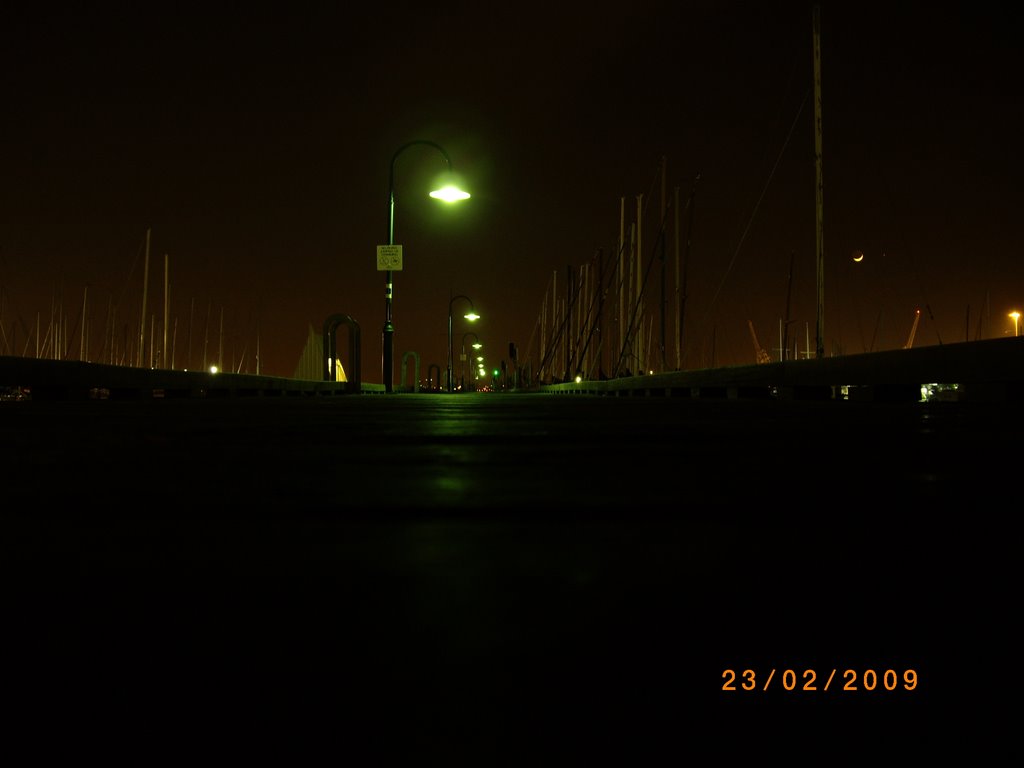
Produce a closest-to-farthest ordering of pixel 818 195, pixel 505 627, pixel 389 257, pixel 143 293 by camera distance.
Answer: pixel 505 627 → pixel 818 195 → pixel 389 257 → pixel 143 293

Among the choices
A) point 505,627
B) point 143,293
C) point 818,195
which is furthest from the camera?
point 143,293

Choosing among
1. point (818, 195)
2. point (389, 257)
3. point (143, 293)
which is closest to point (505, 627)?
point (818, 195)

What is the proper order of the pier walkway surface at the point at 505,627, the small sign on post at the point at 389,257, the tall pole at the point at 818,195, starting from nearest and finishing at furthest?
the pier walkway surface at the point at 505,627 < the tall pole at the point at 818,195 < the small sign on post at the point at 389,257

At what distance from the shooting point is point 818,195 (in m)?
15.2

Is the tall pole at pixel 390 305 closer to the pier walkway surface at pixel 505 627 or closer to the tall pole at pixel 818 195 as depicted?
the tall pole at pixel 818 195

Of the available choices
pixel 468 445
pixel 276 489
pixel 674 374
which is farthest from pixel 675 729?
pixel 674 374

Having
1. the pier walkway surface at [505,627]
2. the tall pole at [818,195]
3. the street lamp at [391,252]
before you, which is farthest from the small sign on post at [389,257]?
the pier walkway surface at [505,627]

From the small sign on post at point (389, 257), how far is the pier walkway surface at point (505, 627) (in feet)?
65.9

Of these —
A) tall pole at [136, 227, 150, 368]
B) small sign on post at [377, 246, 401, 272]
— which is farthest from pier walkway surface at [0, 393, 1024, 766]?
tall pole at [136, 227, 150, 368]

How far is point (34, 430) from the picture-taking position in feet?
9.68

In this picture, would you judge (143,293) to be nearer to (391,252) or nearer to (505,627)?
(391,252)

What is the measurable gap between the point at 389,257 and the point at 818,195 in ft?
33.1

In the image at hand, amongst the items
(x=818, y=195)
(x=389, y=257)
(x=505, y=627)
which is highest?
(x=818, y=195)

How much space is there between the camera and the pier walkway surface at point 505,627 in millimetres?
516
